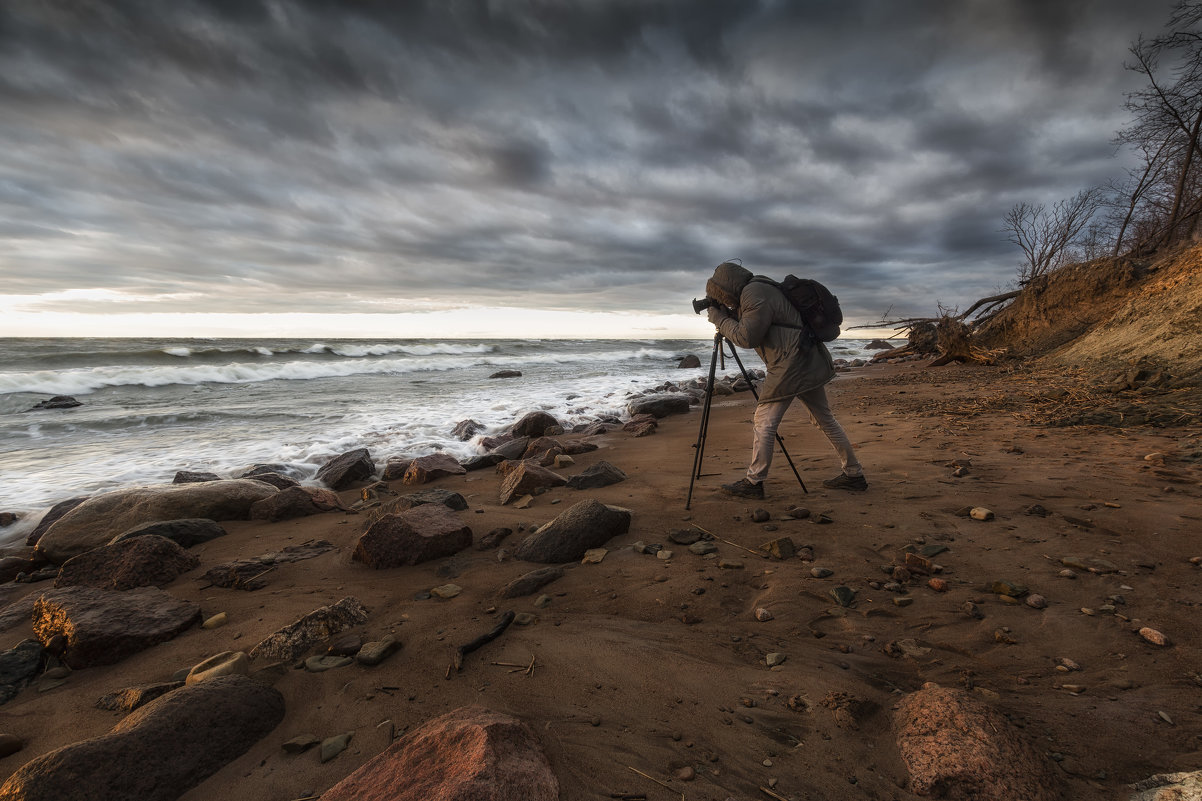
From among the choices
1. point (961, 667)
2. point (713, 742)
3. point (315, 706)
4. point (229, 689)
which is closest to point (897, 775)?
point (713, 742)

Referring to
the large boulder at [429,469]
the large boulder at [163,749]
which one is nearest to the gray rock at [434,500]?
the large boulder at [429,469]

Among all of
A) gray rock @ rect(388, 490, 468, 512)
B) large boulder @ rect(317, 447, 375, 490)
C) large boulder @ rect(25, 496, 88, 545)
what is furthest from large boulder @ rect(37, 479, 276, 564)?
gray rock @ rect(388, 490, 468, 512)

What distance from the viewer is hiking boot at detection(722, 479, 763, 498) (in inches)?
187

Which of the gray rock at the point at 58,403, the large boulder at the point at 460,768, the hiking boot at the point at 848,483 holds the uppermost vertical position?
the hiking boot at the point at 848,483

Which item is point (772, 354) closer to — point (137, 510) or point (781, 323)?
point (781, 323)

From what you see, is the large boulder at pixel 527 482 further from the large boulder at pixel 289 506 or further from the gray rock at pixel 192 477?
the gray rock at pixel 192 477

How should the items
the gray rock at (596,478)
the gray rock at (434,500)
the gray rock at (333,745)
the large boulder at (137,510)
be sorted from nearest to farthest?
1. the gray rock at (333,745)
2. the large boulder at (137,510)
3. the gray rock at (434,500)
4. the gray rock at (596,478)

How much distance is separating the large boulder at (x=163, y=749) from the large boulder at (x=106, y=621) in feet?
3.56

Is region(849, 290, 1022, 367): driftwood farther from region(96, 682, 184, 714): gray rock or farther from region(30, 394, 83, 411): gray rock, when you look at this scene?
region(30, 394, 83, 411): gray rock

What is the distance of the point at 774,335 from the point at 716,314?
0.60 metres

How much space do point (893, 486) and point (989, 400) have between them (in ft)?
17.1

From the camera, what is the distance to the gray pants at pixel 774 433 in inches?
185

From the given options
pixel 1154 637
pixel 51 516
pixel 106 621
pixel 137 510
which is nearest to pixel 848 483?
pixel 1154 637

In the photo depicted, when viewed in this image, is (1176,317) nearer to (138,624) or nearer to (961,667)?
(961,667)
